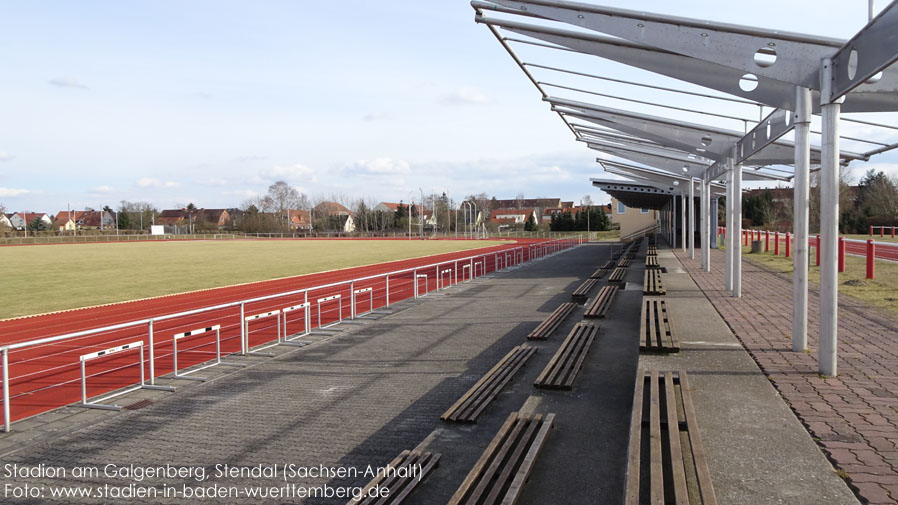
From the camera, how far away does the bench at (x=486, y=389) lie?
18.9 ft

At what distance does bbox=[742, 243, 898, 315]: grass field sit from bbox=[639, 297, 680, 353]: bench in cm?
445

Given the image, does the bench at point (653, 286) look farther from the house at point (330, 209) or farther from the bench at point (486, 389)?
the house at point (330, 209)

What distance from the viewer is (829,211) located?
232 inches

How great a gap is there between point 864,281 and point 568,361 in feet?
38.1

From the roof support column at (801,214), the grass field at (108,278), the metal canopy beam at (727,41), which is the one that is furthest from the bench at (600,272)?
the grass field at (108,278)

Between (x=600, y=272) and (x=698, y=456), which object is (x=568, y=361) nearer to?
(x=698, y=456)

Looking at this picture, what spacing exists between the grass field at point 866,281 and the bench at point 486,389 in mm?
7098

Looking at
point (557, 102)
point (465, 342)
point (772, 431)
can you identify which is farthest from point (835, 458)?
point (557, 102)

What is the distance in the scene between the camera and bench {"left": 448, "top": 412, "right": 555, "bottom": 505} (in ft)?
12.8

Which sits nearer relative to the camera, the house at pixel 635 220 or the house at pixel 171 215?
the house at pixel 635 220

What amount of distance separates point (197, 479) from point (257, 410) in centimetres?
171

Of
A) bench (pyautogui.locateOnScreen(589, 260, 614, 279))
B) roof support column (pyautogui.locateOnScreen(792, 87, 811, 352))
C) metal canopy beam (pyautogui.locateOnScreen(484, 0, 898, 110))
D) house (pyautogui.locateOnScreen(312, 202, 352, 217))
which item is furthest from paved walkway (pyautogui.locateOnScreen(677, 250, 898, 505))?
house (pyautogui.locateOnScreen(312, 202, 352, 217))

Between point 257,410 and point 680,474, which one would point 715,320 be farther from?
point 257,410

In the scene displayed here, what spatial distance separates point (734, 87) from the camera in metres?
7.52
